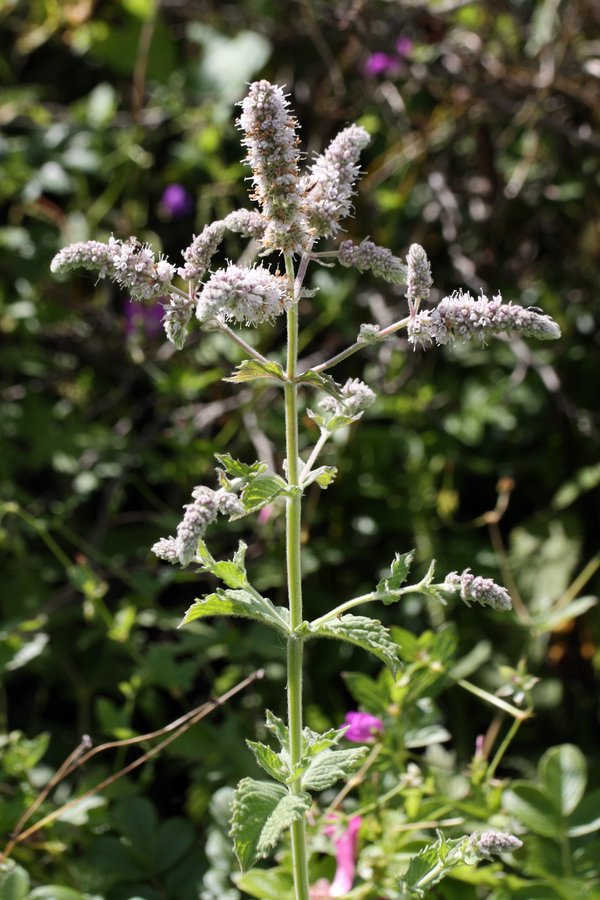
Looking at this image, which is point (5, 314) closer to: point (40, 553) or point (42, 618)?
point (40, 553)

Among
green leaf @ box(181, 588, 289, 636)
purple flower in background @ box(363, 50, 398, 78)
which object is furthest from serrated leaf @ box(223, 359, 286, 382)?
purple flower in background @ box(363, 50, 398, 78)

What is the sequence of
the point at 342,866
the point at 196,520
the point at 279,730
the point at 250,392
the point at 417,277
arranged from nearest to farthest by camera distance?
the point at 196,520
the point at 417,277
the point at 279,730
the point at 342,866
the point at 250,392

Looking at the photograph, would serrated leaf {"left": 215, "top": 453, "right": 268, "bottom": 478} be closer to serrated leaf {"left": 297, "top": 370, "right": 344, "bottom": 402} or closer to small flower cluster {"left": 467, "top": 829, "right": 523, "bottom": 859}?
serrated leaf {"left": 297, "top": 370, "right": 344, "bottom": 402}

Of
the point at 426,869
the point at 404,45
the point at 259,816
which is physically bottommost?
the point at 426,869

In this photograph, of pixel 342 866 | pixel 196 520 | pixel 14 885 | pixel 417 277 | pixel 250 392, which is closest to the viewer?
pixel 196 520

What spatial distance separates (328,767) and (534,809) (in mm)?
620

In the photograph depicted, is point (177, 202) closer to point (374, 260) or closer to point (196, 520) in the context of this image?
point (374, 260)

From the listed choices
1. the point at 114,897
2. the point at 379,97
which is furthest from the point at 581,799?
the point at 379,97

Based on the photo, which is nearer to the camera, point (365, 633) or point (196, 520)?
point (196, 520)

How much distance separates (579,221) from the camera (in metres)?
3.06

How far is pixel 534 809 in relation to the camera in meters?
1.70

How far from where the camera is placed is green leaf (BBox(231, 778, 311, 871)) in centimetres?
114

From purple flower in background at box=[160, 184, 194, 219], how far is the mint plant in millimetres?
1833

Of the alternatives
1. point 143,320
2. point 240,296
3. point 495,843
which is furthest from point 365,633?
point 143,320
